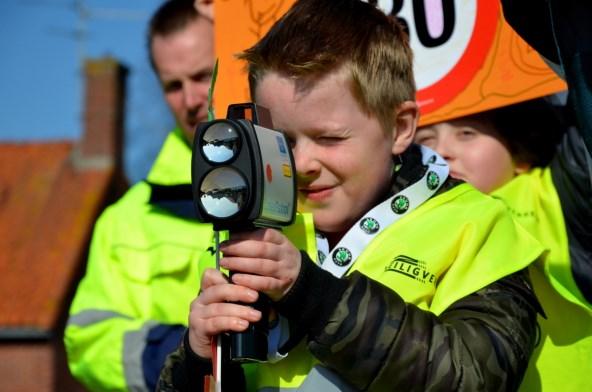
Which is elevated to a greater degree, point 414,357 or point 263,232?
point 263,232

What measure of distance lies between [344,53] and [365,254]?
39 cm

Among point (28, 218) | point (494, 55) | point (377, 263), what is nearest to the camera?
point (377, 263)

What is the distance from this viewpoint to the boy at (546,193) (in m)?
2.29

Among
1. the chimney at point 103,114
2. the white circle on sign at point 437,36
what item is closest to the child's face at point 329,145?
the white circle on sign at point 437,36

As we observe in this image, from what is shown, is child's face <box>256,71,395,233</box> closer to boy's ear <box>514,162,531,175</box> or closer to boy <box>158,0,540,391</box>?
boy <box>158,0,540,391</box>

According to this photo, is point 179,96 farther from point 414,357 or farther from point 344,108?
point 414,357

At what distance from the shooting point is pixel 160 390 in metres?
2.32

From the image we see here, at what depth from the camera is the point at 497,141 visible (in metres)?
3.20

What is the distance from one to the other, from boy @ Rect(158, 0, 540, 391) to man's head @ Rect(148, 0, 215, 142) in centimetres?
146

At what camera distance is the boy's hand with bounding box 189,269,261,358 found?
6.19 ft

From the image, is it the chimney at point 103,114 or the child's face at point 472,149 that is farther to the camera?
the chimney at point 103,114

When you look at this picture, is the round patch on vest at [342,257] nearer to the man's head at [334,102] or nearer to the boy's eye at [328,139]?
the man's head at [334,102]

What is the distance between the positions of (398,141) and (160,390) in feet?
2.26

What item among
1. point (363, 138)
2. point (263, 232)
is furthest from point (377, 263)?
point (263, 232)
